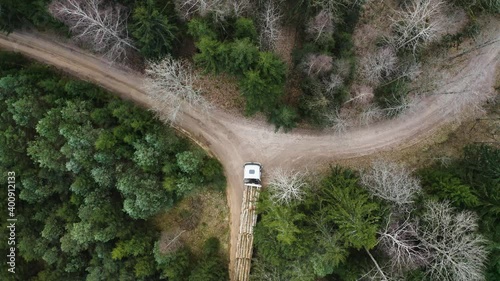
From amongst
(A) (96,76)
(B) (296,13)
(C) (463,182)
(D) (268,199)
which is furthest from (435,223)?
(A) (96,76)

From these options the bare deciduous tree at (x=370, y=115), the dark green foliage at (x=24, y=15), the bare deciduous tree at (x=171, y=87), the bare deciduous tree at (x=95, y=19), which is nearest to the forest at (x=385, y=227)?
the bare deciduous tree at (x=370, y=115)

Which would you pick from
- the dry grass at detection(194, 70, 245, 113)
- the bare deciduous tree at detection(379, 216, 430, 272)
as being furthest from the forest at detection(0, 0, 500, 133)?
the bare deciduous tree at detection(379, 216, 430, 272)

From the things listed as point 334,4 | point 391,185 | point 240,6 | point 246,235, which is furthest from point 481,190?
point 240,6

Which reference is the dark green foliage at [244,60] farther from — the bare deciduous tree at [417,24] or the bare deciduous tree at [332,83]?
the bare deciduous tree at [417,24]

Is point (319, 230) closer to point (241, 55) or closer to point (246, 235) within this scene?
point (246, 235)

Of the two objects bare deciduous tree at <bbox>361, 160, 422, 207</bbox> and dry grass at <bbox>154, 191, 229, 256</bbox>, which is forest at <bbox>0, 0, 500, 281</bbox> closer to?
bare deciduous tree at <bbox>361, 160, 422, 207</bbox>

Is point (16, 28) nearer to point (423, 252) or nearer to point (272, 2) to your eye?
point (272, 2)
